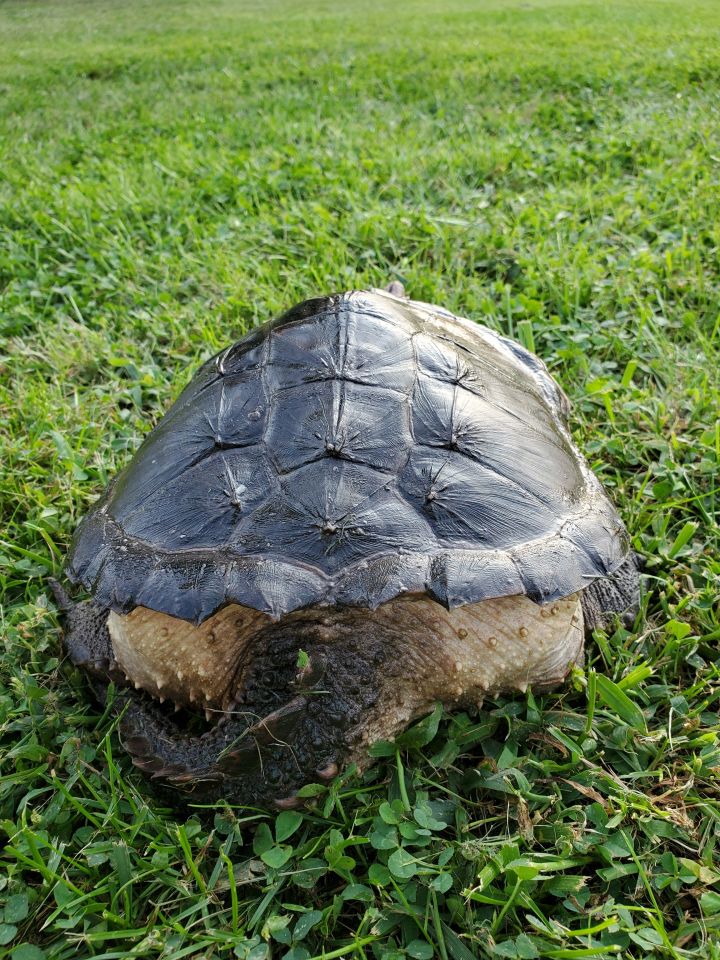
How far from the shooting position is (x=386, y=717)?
59.0 inches

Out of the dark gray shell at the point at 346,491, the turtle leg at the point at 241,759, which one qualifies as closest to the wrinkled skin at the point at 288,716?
the turtle leg at the point at 241,759

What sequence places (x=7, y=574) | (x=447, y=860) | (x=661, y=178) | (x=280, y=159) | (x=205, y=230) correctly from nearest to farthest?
1. (x=447, y=860)
2. (x=7, y=574)
3. (x=205, y=230)
4. (x=661, y=178)
5. (x=280, y=159)

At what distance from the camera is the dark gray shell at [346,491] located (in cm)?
137

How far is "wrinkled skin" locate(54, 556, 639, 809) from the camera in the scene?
1.40 m

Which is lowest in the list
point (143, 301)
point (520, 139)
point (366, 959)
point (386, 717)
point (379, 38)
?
point (366, 959)

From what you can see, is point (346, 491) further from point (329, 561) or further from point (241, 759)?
point (241, 759)

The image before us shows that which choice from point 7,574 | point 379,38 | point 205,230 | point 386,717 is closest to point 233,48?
point 379,38

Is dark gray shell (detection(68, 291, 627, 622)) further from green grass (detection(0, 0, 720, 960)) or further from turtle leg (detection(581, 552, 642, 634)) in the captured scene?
green grass (detection(0, 0, 720, 960))

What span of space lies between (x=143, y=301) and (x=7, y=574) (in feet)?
5.16

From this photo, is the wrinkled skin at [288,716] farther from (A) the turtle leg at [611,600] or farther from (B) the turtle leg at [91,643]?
(A) the turtle leg at [611,600]

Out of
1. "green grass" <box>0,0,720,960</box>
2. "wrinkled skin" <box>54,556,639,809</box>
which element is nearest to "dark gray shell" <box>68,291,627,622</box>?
"wrinkled skin" <box>54,556,639,809</box>

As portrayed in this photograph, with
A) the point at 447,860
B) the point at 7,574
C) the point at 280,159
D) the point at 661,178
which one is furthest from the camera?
the point at 280,159

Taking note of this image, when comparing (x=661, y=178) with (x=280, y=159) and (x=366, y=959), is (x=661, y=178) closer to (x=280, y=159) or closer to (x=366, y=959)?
(x=280, y=159)

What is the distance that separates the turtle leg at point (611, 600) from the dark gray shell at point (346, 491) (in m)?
0.21
